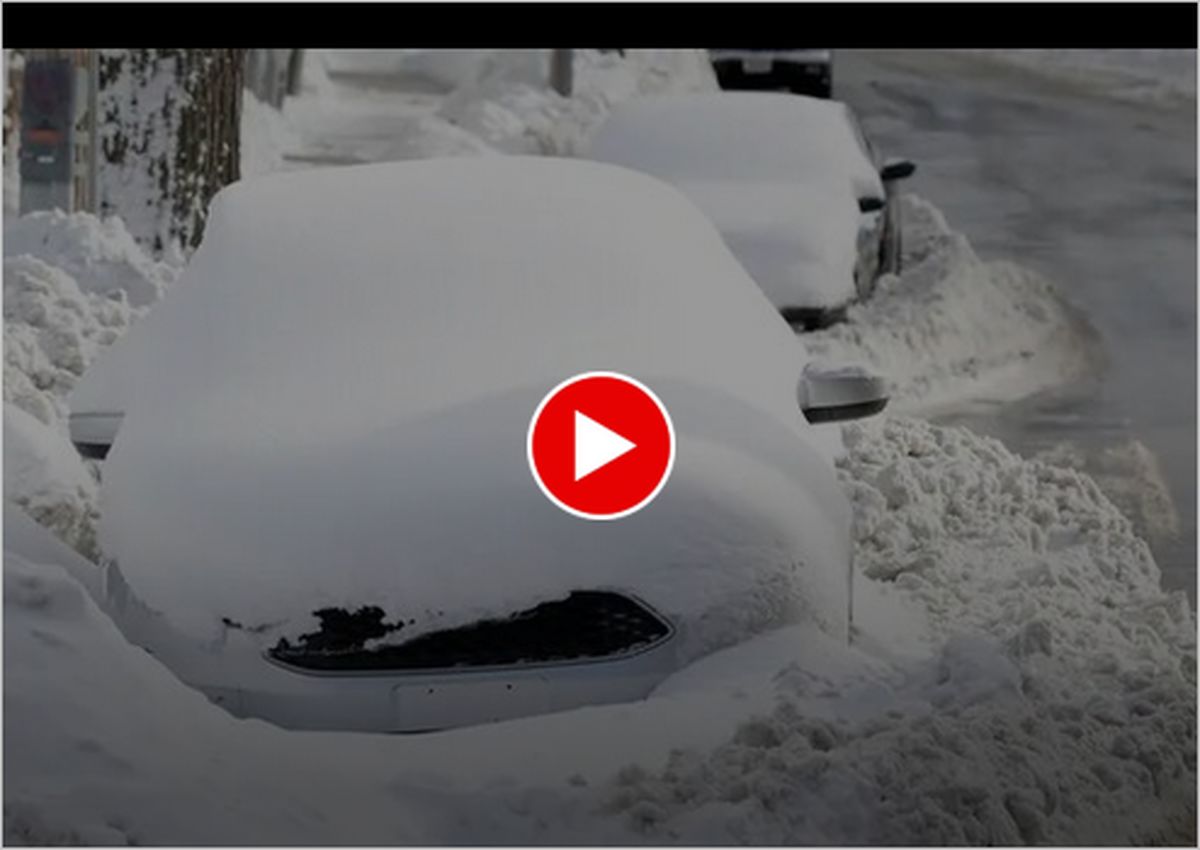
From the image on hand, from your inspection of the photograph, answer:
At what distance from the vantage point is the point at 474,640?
565cm

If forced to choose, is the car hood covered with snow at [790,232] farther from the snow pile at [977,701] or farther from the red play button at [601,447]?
the red play button at [601,447]

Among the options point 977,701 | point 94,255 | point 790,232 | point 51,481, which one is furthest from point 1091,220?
point 51,481

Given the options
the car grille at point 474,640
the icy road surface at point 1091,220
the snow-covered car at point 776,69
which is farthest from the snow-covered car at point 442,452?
the icy road surface at point 1091,220

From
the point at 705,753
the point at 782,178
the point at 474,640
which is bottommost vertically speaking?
the point at 705,753

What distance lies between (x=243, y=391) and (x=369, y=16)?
2.36ft

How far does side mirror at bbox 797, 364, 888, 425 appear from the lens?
591 cm

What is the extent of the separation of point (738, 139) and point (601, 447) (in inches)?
36.3

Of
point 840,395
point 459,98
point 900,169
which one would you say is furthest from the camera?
point 459,98

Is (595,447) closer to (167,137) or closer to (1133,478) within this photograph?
(1133,478)

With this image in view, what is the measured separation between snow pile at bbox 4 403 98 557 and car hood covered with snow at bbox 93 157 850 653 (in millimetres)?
100

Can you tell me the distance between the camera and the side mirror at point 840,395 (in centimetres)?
591

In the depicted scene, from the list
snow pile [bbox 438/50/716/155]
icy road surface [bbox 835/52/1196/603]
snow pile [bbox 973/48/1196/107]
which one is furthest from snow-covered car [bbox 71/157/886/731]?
snow pile [bbox 973/48/1196/107]

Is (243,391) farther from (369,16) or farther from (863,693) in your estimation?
(863,693)

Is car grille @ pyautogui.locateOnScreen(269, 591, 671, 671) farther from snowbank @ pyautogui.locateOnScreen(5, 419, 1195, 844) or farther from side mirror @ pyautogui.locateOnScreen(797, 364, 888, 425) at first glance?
side mirror @ pyautogui.locateOnScreen(797, 364, 888, 425)
